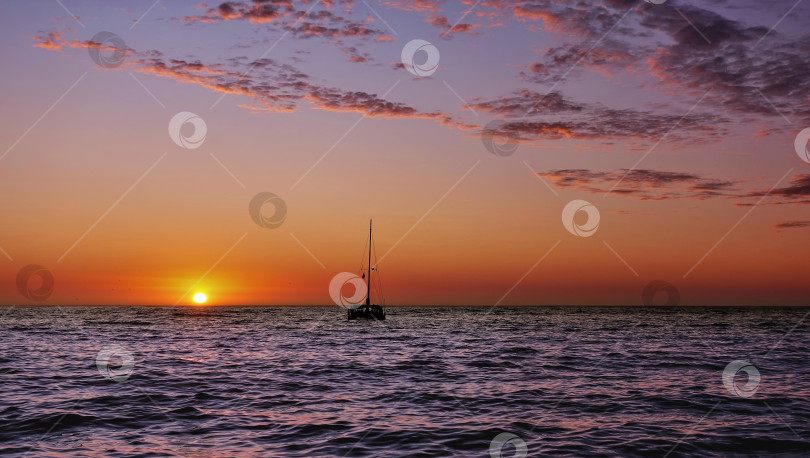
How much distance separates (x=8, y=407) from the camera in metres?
20.7

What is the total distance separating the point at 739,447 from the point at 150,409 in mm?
18452

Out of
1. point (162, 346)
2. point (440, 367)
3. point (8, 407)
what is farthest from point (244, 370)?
point (162, 346)

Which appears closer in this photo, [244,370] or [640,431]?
[640,431]

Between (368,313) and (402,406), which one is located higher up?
(368,313)

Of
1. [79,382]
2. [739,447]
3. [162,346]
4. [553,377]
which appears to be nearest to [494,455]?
[739,447]

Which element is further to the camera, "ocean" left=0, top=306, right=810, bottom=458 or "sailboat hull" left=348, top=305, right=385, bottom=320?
"sailboat hull" left=348, top=305, right=385, bottom=320

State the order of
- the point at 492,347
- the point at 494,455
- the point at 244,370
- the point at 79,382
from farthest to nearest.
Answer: the point at 492,347
the point at 244,370
the point at 79,382
the point at 494,455

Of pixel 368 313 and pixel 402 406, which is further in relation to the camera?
pixel 368 313

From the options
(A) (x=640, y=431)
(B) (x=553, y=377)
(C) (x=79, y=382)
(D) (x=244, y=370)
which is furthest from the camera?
(D) (x=244, y=370)

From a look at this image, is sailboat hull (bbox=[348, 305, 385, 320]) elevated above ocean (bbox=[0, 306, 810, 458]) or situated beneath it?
elevated above

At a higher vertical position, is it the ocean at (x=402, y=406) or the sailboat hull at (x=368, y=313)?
the sailboat hull at (x=368, y=313)

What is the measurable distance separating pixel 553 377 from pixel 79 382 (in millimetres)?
22238

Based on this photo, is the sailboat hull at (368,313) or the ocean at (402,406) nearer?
the ocean at (402,406)

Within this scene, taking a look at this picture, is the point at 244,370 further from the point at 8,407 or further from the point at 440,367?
the point at 8,407
